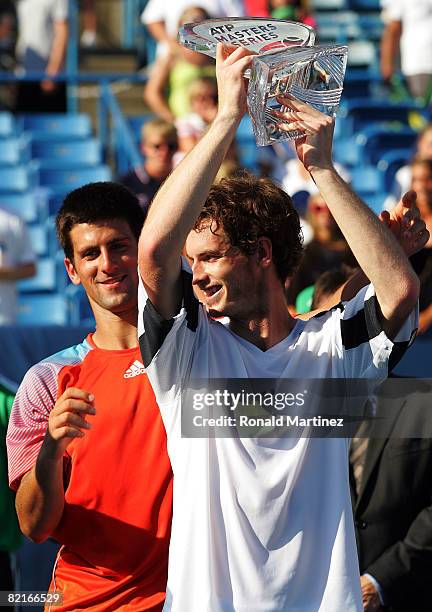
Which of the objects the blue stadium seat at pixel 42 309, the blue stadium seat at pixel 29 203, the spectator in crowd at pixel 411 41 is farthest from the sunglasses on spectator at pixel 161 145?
the spectator in crowd at pixel 411 41

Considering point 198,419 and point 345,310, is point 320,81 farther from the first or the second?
point 198,419

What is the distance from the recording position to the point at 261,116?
8.49ft

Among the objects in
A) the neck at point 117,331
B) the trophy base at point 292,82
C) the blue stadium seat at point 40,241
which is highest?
the trophy base at point 292,82

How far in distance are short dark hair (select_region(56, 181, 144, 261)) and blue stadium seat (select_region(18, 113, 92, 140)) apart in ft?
21.3

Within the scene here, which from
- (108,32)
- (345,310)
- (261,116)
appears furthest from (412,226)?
(108,32)

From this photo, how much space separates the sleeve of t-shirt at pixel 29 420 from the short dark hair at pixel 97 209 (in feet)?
1.26

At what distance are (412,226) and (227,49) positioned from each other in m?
0.61

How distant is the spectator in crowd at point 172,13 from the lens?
28.1 feet

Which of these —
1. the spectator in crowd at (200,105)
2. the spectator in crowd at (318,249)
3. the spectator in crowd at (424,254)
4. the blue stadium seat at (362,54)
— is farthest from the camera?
the blue stadium seat at (362,54)

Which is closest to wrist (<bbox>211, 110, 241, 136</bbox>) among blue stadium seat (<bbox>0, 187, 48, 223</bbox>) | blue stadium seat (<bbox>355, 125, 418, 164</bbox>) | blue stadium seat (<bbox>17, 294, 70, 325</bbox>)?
blue stadium seat (<bbox>17, 294, 70, 325</bbox>)

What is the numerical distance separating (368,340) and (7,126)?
7667 millimetres

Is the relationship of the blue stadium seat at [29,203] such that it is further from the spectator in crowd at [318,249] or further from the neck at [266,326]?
the neck at [266,326]

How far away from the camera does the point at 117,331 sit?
3.14 metres

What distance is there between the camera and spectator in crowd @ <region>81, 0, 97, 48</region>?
1251 cm
